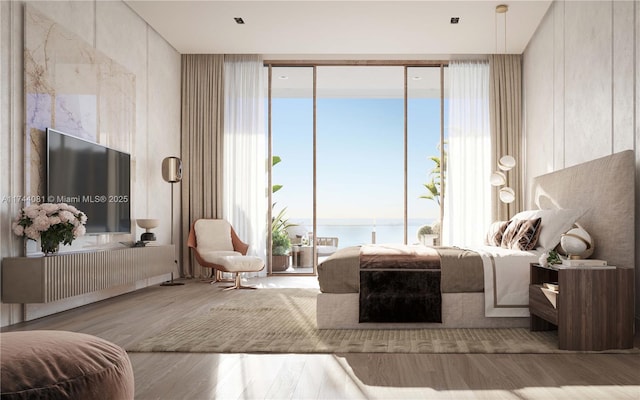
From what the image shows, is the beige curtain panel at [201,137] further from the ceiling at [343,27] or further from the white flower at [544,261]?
the white flower at [544,261]

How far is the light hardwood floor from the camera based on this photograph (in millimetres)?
2225

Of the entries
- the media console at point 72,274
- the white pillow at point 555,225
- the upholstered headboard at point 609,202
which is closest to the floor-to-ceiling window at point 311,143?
the media console at point 72,274

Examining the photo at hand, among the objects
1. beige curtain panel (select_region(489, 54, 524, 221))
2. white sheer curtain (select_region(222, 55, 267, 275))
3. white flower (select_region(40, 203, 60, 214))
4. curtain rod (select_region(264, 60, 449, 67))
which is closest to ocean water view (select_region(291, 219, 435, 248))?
white sheer curtain (select_region(222, 55, 267, 275))

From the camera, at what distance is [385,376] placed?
97.1 inches

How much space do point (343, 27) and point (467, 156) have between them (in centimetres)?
241

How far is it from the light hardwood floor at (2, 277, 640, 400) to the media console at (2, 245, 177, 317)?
813mm

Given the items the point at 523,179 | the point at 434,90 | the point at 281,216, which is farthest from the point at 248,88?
the point at 523,179

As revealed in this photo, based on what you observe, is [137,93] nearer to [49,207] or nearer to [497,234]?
[49,207]

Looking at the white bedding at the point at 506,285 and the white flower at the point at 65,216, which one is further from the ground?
the white flower at the point at 65,216

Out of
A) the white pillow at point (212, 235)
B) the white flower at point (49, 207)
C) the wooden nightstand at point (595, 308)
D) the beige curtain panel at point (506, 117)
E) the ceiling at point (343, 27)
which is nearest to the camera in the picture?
the wooden nightstand at point (595, 308)

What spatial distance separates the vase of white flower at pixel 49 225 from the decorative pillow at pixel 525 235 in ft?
11.1

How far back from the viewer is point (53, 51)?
417 cm

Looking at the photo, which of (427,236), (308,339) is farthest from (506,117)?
(308,339)

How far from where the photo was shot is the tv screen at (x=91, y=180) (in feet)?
13.6
